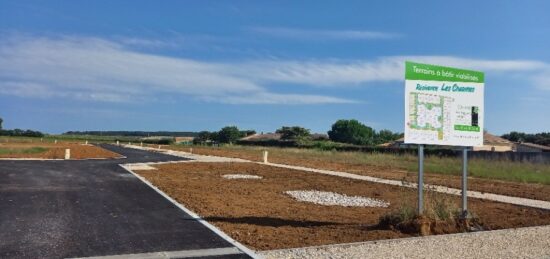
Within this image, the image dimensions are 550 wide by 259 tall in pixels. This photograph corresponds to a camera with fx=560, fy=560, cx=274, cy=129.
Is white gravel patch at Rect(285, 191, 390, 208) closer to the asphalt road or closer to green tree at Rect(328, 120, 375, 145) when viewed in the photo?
the asphalt road

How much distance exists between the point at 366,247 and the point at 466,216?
295cm

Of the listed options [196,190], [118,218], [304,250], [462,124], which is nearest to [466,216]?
[462,124]

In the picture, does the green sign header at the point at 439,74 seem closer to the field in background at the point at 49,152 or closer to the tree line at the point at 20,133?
the field in background at the point at 49,152

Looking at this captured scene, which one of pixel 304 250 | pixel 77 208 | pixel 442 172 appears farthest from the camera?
pixel 442 172

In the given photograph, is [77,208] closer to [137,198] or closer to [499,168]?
[137,198]

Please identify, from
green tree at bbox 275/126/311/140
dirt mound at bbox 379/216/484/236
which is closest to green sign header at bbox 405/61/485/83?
dirt mound at bbox 379/216/484/236

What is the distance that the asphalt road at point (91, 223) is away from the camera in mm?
7852

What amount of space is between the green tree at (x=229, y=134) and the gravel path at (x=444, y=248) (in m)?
120

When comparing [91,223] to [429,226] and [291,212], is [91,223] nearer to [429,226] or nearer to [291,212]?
[291,212]

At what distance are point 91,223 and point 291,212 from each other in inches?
165

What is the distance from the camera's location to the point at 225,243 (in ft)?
27.1

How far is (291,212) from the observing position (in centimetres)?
1209

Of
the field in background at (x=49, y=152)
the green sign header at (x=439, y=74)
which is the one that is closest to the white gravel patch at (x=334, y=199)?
the green sign header at (x=439, y=74)

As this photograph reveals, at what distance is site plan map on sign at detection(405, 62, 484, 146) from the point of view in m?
9.58
